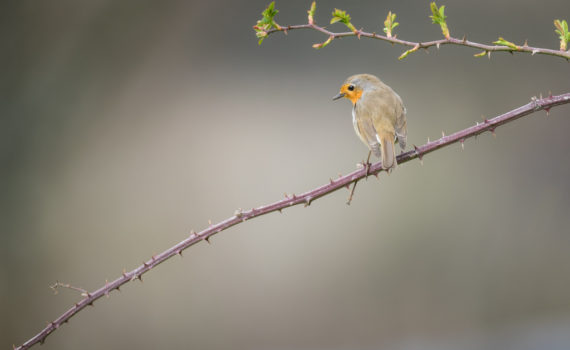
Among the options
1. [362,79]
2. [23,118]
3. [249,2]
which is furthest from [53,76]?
[362,79]

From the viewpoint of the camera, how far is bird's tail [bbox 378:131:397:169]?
1.33m

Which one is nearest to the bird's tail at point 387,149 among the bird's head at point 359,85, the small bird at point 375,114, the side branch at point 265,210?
the small bird at point 375,114

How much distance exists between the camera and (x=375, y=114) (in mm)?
1614

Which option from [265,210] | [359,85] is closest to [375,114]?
[359,85]

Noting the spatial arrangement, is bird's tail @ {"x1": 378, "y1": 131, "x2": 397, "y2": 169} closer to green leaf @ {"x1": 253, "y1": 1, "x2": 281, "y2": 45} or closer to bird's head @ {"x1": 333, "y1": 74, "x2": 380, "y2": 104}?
bird's head @ {"x1": 333, "y1": 74, "x2": 380, "y2": 104}

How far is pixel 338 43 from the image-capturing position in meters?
2.78

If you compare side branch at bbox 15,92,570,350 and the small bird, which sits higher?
the small bird

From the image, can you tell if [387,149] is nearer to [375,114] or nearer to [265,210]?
[375,114]

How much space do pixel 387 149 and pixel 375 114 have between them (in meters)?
0.19

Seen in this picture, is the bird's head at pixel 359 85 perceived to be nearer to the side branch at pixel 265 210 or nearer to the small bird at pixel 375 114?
the small bird at pixel 375 114

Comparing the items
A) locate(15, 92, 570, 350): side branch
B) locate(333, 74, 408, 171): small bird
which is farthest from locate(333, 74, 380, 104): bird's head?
locate(15, 92, 570, 350): side branch

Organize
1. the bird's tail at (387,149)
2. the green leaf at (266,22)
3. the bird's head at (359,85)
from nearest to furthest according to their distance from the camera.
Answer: the green leaf at (266,22)
the bird's tail at (387,149)
the bird's head at (359,85)

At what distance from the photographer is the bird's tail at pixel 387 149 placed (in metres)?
1.33

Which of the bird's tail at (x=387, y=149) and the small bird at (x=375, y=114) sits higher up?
the small bird at (x=375, y=114)
